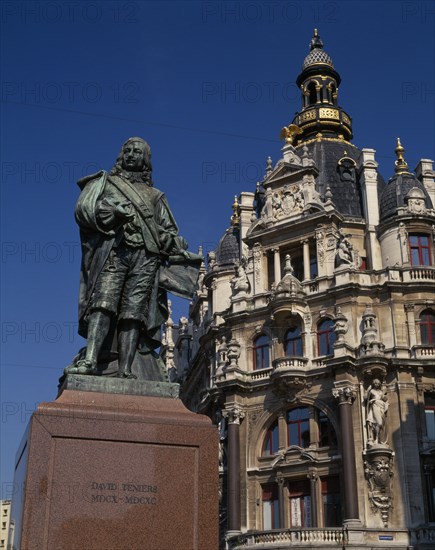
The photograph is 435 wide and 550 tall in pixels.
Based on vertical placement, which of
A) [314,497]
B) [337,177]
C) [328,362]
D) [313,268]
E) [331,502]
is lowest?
[331,502]

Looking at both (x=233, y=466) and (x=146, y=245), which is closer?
(x=146, y=245)

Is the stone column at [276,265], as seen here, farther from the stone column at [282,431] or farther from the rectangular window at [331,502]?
the rectangular window at [331,502]

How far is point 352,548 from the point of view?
32781 millimetres

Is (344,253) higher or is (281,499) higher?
(344,253)

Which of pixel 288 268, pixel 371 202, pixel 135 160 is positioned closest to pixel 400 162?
pixel 371 202

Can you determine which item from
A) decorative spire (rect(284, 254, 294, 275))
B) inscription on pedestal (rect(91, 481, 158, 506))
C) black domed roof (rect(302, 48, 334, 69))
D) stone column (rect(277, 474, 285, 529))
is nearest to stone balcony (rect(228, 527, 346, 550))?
stone column (rect(277, 474, 285, 529))

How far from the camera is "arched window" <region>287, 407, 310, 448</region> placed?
3769cm

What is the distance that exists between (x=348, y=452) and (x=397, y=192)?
15.3 metres

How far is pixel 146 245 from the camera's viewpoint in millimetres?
9438

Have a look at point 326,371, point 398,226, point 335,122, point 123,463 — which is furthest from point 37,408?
point 335,122

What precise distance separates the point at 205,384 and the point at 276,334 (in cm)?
851

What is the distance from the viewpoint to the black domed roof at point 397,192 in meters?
42.3

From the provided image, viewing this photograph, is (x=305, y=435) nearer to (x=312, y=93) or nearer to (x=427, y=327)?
(x=427, y=327)

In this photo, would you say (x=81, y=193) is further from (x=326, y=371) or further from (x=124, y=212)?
(x=326, y=371)
